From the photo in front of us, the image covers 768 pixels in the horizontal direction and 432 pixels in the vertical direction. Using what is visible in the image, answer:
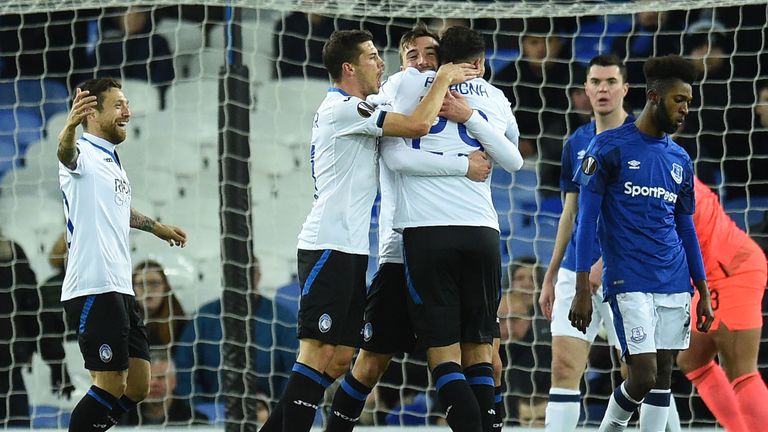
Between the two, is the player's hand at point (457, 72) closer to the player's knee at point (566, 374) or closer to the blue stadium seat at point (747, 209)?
the player's knee at point (566, 374)

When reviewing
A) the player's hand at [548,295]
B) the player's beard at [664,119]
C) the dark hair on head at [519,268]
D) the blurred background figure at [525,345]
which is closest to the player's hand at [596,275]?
the player's hand at [548,295]

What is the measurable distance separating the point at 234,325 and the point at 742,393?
2556 millimetres

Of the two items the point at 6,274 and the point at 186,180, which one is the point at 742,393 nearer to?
the point at 186,180

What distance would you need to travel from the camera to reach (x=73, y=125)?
16.0ft

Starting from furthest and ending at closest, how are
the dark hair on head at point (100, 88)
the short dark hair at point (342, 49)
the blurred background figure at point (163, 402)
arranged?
the blurred background figure at point (163, 402), the dark hair on head at point (100, 88), the short dark hair at point (342, 49)

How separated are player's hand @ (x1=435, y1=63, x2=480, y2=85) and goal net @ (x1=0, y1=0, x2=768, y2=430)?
2418 millimetres

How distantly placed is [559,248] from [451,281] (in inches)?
47.0

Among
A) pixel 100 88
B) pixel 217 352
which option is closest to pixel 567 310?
pixel 100 88

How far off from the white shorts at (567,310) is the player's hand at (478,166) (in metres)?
1.13

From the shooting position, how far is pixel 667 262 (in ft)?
16.4

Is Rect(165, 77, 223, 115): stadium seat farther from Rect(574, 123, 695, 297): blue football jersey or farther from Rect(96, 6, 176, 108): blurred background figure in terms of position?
Rect(574, 123, 695, 297): blue football jersey

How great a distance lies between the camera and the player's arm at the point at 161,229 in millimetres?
5582

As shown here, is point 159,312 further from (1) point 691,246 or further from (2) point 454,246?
(1) point 691,246

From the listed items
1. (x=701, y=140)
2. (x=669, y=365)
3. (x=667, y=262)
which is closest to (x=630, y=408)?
(x=669, y=365)
